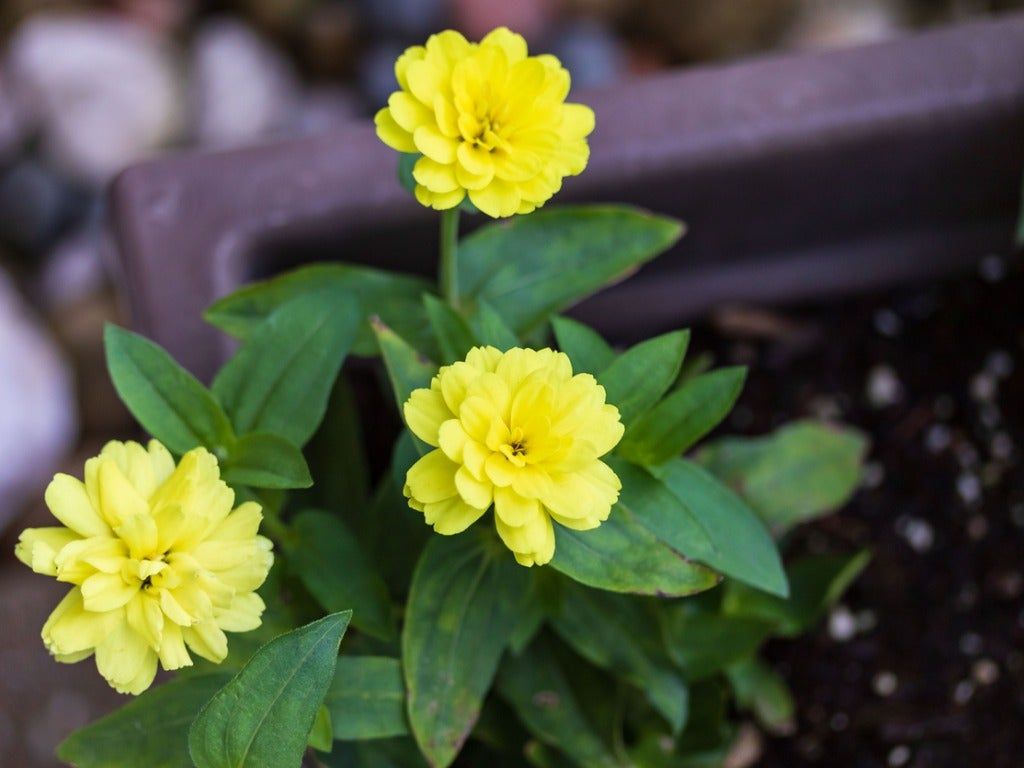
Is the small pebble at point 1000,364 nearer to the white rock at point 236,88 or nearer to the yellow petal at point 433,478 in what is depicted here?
the yellow petal at point 433,478

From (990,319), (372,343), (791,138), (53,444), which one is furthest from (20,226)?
(990,319)

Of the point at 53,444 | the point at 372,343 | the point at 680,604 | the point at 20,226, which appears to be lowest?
the point at 53,444

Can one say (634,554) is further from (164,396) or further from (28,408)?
(28,408)

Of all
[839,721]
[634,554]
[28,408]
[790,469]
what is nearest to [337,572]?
[634,554]

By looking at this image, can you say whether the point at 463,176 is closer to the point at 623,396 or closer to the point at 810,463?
the point at 623,396

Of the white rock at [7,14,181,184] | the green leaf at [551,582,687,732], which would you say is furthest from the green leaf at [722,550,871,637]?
the white rock at [7,14,181,184]

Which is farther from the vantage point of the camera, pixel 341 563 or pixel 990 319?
pixel 990 319

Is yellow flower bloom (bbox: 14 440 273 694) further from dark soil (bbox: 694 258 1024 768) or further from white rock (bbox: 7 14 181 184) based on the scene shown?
white rock (bbox: 7 14 181 184)
